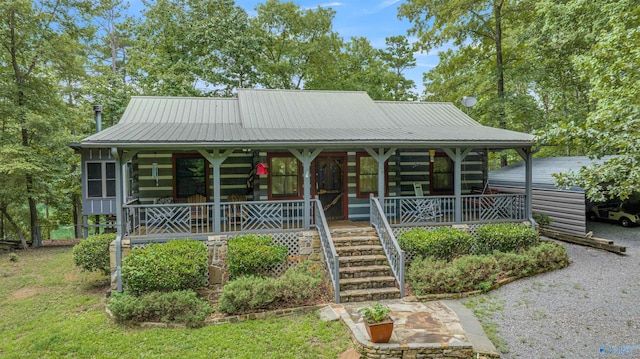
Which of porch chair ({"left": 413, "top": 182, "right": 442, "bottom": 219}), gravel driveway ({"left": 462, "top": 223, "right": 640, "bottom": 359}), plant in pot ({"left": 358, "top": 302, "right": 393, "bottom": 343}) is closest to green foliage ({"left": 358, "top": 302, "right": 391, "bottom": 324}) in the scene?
plant in pot ({"left": 358, "top": 302, "right": 393, "bottom": 343})

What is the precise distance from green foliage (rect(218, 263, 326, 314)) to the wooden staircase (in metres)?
0.71

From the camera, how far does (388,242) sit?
8.34 meters

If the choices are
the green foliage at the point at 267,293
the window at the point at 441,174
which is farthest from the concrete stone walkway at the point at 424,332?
the window at the point at 441,174

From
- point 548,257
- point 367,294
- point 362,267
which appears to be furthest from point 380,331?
point 548,257

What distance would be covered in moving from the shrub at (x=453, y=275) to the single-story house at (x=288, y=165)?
1313 mm

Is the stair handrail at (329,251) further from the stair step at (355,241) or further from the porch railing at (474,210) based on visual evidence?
the porch railing at (474,210)

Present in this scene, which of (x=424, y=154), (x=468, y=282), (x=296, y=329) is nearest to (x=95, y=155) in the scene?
(x=296, y=329)

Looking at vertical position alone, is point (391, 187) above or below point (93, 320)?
above

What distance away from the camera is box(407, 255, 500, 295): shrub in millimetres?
7453

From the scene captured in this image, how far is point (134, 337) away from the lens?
598 cm

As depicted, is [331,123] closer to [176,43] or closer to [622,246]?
[622,246]

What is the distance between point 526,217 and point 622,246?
9.93ft

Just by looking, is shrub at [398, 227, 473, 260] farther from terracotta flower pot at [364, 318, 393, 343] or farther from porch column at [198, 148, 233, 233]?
porch column at [198, 148, 233, 233]

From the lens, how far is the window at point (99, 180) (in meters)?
12.7
